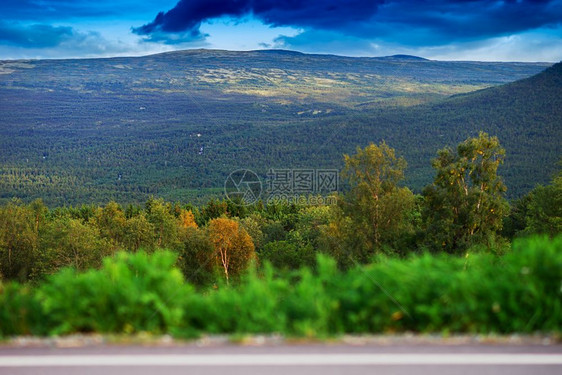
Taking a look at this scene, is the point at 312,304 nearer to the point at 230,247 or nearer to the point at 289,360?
the point at 289,360

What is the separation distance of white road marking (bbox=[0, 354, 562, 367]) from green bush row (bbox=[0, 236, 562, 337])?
0.50 m

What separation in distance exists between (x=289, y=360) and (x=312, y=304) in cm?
92

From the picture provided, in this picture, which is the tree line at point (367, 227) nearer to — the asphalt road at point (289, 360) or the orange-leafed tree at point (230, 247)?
the orange-leafed tree at point (230, 247)

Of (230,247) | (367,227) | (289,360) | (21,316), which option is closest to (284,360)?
(289,360)

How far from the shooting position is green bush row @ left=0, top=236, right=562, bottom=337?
5.35 meters

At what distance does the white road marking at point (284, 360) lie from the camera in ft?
15.2

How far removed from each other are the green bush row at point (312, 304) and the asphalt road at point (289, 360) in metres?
0.36

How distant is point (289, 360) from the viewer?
4699 millimetres

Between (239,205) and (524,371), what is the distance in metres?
83.8

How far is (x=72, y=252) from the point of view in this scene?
40.7 m

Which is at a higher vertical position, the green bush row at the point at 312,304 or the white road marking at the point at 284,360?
the green bush row at the point at 312,304

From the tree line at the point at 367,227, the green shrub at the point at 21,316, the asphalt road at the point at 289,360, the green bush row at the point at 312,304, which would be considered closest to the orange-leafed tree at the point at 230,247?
the tree line at the point at 367,227

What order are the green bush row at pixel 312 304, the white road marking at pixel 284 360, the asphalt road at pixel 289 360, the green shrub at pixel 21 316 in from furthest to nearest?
the green shrub at pixel 21 316 < the green bush row at pixel 312 304 < the white road marking at pixel 284 360 < the asphalt road at pixel 289 360

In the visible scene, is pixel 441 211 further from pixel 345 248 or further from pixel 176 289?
pixel 176 289
